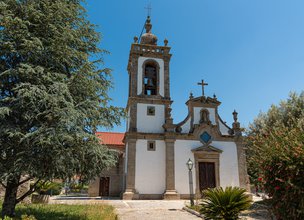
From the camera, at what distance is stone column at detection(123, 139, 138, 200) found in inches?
726

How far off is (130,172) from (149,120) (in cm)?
468

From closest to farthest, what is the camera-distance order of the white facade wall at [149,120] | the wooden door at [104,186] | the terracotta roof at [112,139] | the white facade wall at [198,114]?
the white facade wall at [149,120]
the white facade wall at [198,114]
the wooden door at [104,186]
the terracotta roof at [112,139]

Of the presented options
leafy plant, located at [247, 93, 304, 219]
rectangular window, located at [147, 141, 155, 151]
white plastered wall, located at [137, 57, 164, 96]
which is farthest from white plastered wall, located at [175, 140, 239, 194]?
leafy plant, located at [247, 93, 304, 219]

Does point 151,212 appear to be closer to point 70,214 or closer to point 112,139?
point 70,214

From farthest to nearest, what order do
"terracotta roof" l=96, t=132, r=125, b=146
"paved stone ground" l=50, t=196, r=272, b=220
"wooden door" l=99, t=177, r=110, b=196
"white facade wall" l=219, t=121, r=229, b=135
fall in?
"terracotta roof" l=96, t=132, r=125, b=146
"wooden door" l=99, t=177, r=110, b=196
"white facade wall" l=219, t=121, r=229, b=135
"paved stone ground" l=50, t=196, r=272, b=220

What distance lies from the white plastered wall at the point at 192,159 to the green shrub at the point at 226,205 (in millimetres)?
11682

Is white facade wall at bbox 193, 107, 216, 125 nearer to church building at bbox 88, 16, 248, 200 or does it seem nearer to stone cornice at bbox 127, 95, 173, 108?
church building at bbox 88, 16, 248, 200

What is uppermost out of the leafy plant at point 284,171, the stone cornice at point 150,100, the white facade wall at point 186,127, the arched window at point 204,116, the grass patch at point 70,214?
the stone cornice at point 150,100

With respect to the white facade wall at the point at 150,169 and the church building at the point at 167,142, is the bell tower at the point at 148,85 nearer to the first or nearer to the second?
the church building at the point at 167,142

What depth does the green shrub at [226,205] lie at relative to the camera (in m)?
7.42

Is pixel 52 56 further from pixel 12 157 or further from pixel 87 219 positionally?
pixel 87 219

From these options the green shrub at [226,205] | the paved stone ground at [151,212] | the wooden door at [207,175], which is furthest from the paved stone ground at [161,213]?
the wooden door at [207,175]

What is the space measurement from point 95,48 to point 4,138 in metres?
4.53

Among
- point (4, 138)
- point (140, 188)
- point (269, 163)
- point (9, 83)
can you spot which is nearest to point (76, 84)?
point (9, 83)
